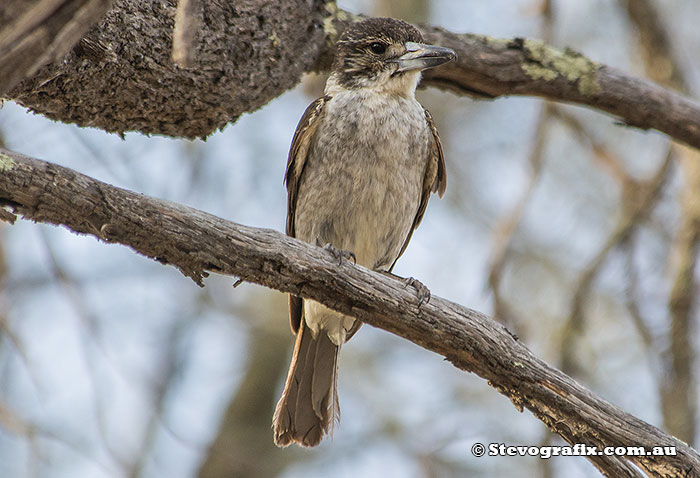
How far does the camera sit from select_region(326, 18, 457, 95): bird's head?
402cm

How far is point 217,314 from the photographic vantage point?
714 centimetres

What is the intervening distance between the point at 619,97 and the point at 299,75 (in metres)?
1.66

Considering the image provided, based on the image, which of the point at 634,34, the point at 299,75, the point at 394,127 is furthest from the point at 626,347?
the point at 299,75

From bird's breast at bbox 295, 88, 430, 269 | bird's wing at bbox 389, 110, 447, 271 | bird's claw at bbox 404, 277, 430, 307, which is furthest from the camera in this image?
bird's wing at bbox 389, 110, 447, 271

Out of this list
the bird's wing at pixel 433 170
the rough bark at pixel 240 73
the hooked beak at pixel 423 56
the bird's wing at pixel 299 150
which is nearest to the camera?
the rough bark at pixel 240 73

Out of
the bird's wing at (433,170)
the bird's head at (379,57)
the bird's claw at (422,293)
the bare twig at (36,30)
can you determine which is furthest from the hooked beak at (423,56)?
the bare twig at (36,30)

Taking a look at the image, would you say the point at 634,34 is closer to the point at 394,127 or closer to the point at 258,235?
the point at 394,127

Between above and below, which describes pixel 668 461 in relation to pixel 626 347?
below

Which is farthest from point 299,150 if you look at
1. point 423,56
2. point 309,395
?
point 309,395

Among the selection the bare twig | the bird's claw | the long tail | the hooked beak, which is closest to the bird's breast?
the hooked beak

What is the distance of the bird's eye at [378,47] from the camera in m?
4.16

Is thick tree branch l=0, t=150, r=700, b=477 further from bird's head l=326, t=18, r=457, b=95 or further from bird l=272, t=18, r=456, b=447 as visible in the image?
bird's head l=326, t=18, r=457, b=95

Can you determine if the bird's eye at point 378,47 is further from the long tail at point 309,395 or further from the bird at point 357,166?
the long tail at point 309,395

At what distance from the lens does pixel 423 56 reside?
3.83 metres
